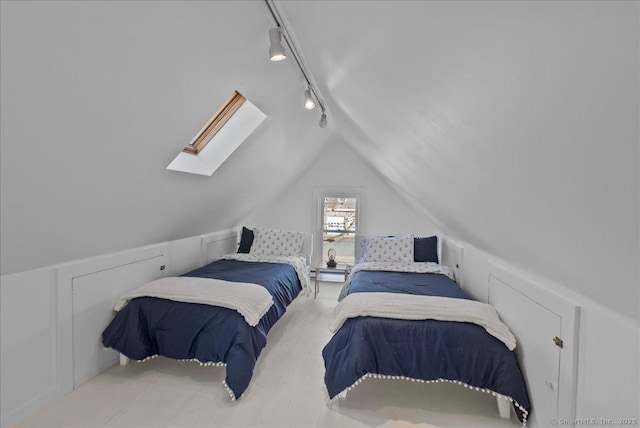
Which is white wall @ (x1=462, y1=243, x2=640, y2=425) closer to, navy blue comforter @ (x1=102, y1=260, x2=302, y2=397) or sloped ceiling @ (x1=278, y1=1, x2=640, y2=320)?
sloped ceiling @ (x1=278, y1=1, x2=640, y2=320)

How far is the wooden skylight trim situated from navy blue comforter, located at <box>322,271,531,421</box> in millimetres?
1845

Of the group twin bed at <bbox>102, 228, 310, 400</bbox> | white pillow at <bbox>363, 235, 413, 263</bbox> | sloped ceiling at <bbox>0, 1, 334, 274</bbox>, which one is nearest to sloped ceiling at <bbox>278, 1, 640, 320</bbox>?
sloped ceiling at <bbox>0, 1, 334, 274</bbox>

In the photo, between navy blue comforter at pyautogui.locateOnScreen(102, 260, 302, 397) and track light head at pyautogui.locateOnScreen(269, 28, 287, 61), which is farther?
navy blue comforter at pyautogui.locateOnScreen(102, 260, 302, 397)

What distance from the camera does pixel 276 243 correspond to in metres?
4.00

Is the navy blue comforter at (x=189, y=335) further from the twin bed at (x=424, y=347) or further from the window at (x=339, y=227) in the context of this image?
the window at (x=339, y=227)

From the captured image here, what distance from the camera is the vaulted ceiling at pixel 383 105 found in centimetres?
56

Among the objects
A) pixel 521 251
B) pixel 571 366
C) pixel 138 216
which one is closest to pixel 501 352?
pixel 571 366

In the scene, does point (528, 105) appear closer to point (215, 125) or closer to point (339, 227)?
point (215, 125)

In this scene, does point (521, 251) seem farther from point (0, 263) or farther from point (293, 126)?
point (0, 263)

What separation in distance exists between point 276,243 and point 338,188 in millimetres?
1410

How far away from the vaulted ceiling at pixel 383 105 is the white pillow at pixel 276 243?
1.70m

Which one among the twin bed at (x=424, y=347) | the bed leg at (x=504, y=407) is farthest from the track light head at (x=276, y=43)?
the bed leg at (x=504, y=407)

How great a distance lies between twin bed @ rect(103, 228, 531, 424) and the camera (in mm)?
1792

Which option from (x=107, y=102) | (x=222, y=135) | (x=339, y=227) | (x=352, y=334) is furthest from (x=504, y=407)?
(x=339, y=227)
